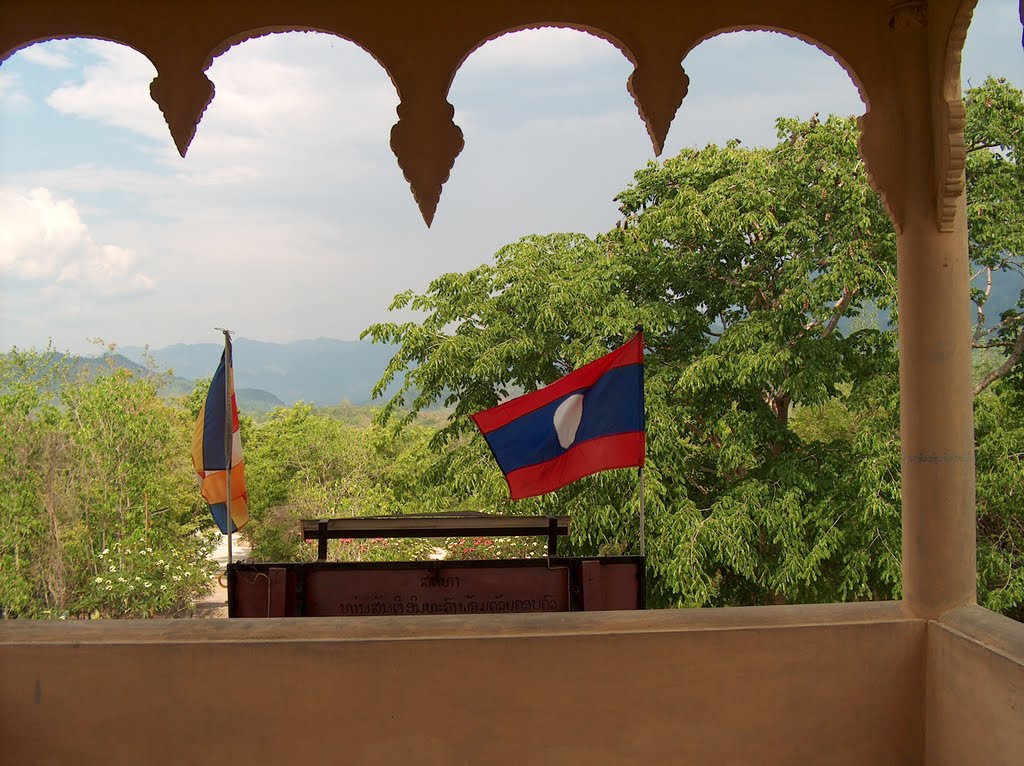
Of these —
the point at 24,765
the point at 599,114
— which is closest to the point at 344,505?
the point at 24,765

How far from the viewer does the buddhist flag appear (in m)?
8.79

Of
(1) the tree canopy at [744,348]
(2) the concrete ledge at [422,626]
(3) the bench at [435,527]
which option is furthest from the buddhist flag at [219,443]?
(2) the concrete ledge at [422,626]

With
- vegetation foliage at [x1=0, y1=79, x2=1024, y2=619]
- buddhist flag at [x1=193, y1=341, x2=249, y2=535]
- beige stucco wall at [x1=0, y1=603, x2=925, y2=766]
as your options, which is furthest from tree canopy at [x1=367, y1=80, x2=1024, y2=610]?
beige stucco wall at [x1=0, y1=603, x2=925, y2=766]

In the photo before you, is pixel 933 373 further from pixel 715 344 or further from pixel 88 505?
pixel 88 505

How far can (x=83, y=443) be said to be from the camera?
2244 cm

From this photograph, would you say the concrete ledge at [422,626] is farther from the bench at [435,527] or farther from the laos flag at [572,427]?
the bench at [435,527]

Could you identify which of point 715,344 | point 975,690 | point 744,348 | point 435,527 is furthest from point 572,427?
point 715,344

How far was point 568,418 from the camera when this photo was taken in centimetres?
465

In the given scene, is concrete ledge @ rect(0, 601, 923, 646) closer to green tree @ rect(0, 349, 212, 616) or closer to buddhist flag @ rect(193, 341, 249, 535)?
buddhist flag @ rect(193, 341, 249, 535)

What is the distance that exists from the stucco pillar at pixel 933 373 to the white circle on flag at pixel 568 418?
1745 mm

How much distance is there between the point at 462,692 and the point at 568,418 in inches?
73.3

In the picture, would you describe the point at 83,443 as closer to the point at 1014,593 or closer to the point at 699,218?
the point at 699,218

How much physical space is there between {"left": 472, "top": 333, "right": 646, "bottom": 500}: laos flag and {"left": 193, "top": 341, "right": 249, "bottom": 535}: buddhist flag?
4.45 metres

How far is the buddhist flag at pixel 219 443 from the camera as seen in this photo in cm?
879
